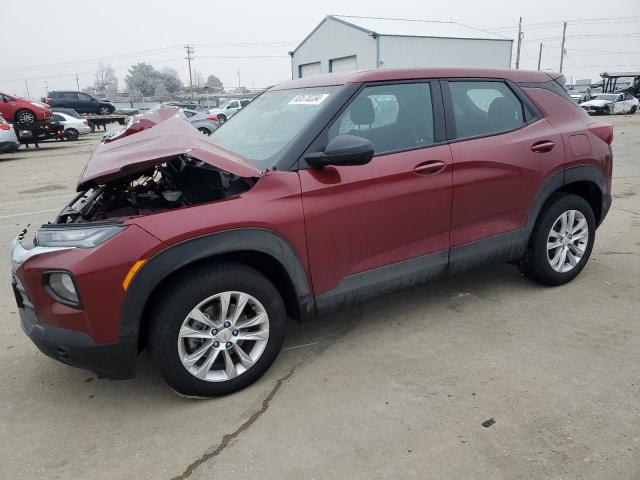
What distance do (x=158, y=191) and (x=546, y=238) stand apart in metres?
2.84

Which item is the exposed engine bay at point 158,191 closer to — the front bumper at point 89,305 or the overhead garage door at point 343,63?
the front bumper at point 89,305

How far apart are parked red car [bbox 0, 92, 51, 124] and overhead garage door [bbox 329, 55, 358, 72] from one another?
1780cm

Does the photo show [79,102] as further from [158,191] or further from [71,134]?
[158,191]

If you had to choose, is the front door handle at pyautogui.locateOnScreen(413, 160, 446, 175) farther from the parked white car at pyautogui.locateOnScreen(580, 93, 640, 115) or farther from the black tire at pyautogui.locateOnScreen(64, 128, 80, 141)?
the parked white car at pyautogui.locateOnScreen(580, 93, 640, 115)

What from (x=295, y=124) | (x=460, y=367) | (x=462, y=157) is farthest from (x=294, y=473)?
(x=462, y=157)

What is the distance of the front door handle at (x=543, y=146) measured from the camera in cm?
361

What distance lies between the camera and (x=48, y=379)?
9.73 ft

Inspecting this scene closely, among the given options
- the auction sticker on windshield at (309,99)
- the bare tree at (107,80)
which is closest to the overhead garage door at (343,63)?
the auction sticker on windshield at (309,99)

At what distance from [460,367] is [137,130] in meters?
2.49

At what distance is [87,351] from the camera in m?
2.38

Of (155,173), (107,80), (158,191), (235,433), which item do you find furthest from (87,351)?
(107,80)

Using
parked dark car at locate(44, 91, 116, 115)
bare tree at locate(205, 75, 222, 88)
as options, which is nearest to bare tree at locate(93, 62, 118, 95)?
bare tree at locate(205, 75, 222, 88)

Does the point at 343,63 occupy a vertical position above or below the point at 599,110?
above

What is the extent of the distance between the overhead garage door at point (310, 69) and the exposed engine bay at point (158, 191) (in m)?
32.8
